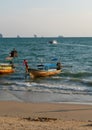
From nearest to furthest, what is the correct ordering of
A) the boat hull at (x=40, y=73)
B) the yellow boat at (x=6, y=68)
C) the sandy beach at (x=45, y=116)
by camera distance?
the sandy beach at (x=45, y=116) → the boat hull at (x=40, y=73) → the yellow boat at (x=6, y=68)

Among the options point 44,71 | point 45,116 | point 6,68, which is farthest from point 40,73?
point 45,116

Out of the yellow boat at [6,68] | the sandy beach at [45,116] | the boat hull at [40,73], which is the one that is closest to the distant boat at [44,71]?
the boat hull at [40,73]

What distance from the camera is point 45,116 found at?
16906mm

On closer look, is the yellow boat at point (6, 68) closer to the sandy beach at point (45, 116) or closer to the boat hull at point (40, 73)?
the boat hull at point (40, 73)

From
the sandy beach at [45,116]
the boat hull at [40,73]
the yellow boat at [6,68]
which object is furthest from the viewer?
the yellow boat at [6,68]

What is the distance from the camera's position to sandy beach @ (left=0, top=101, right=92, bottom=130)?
518 inches

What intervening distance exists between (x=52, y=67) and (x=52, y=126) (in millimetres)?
26291

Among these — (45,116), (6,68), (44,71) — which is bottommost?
(45,116)

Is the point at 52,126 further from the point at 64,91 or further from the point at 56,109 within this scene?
the point at 64,91

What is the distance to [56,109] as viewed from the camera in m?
18.9

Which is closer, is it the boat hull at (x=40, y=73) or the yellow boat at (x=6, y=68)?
the boat hull at (x=40, y=73)

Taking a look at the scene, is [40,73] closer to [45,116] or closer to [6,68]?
[6,68]

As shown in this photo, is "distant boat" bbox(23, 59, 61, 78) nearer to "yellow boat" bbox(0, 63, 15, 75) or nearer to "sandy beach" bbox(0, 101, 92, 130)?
"yellow boat" bbox(0, 63, 15, 75)

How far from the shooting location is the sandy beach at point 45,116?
43.1 feet
